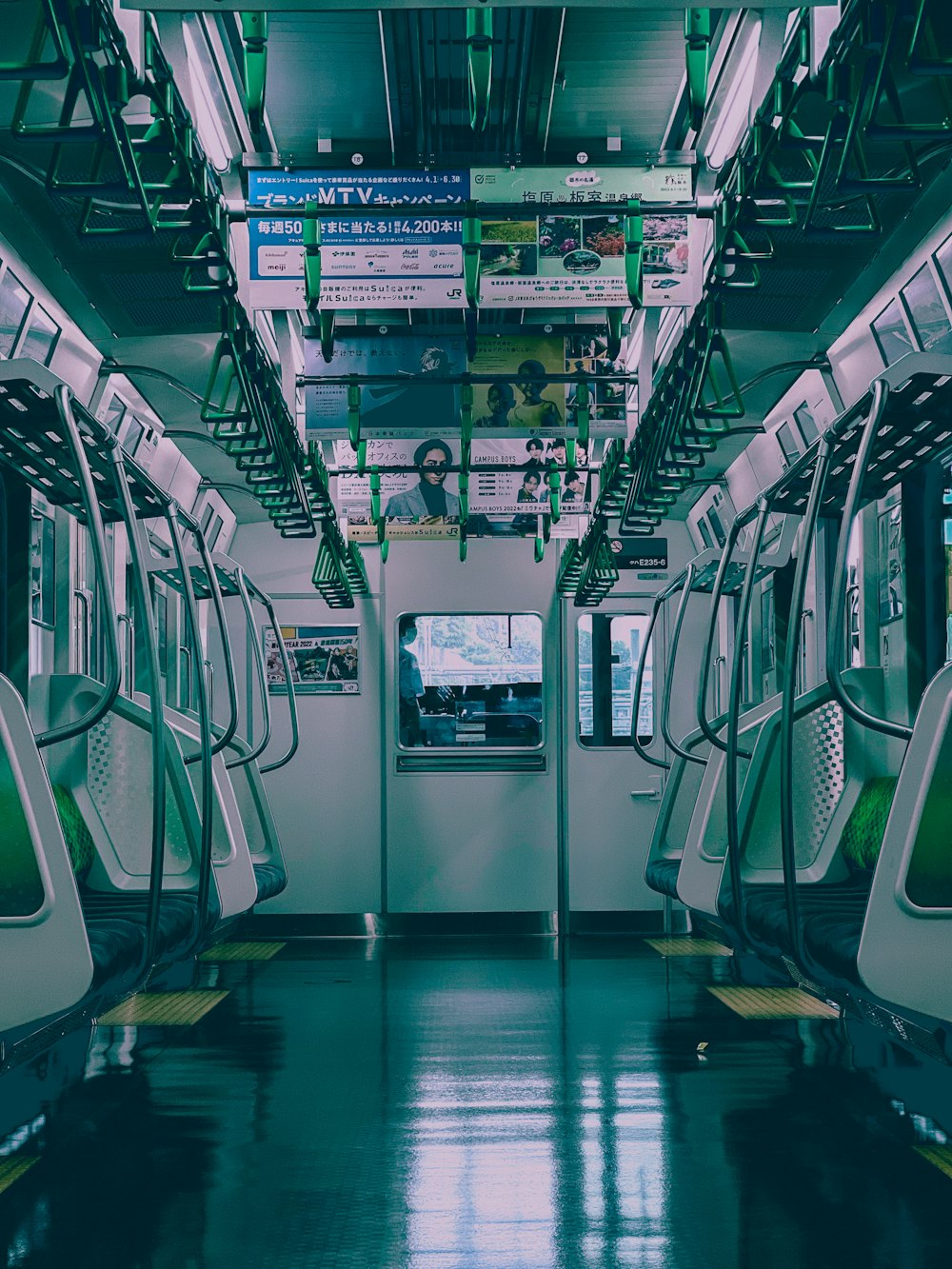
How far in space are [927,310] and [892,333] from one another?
46cm

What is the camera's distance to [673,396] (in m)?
5.52

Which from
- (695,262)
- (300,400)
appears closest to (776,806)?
(695,262)

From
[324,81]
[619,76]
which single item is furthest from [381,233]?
[619,76]

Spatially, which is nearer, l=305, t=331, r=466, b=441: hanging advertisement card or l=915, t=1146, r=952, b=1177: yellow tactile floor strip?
l=915, t=1146, r=952, b=1177: yellow tactile floor strip

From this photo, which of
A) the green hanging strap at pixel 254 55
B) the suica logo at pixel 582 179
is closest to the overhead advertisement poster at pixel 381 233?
the suica logo at pixel 582 179

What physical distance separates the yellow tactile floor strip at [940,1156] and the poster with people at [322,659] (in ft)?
22.8

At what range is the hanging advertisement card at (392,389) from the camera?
6.27 m

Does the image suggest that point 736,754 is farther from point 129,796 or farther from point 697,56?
point 129,796

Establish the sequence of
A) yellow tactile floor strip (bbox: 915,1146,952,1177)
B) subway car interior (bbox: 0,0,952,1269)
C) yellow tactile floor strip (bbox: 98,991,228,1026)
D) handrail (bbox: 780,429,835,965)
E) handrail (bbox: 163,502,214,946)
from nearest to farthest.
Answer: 1. subway car interior (bbox: 0,0,952,1269)
2. handrail (bbox: 780,429,835,965)
3. yellow tactile floor strip (bbox: 915,1146,952,1177)
4. handrail (bbox: 163,502,214,946)
5. yellow tactile floor strip (bbox: 98,991,228,1026)

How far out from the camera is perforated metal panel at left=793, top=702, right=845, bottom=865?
5723 millimetres

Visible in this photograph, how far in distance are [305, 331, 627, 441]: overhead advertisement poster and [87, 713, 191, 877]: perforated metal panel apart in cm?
175

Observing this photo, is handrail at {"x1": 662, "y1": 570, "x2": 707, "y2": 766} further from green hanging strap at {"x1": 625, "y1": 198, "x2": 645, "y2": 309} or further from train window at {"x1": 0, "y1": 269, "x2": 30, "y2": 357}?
train window at {"x1": 0, "y1": 269, "x2": 30, "y2": 357}

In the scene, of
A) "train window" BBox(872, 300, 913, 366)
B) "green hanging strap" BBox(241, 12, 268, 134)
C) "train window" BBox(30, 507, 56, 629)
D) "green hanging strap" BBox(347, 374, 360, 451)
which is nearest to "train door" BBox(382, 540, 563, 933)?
"green hanging strap" BBox(347, 374, 360, 451)

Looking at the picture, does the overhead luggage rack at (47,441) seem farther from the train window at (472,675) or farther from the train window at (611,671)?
the train window at (611,671)
